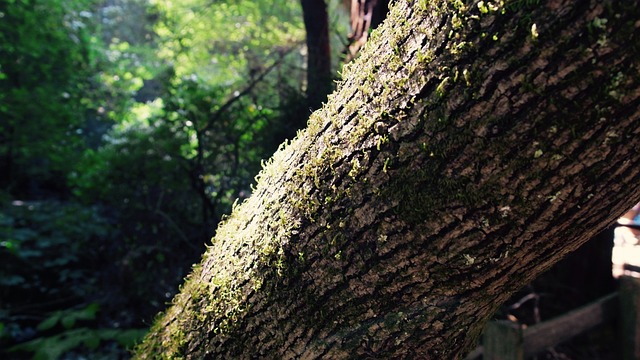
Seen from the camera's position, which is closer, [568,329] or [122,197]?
[568,329]

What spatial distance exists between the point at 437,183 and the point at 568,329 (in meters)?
3.21

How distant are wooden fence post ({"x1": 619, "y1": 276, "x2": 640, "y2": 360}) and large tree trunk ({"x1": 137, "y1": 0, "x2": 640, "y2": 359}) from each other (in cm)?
338

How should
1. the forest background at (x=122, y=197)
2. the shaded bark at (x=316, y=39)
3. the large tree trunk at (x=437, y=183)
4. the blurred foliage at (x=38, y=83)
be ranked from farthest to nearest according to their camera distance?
1. the blurred foliage at (x=38, y=83)
2. the shaded bark at (x=316, y=39)
3. the forest background at (x=122, y=197)
4. the large tree trunk at (x=437, y=183)

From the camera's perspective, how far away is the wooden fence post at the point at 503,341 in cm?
271

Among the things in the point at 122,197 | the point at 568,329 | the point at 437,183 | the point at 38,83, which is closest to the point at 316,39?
the point at 122,197

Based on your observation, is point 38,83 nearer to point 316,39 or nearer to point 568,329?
point 316,39

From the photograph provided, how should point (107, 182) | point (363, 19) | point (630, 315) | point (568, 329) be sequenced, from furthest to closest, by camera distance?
point (107, 182), point (363, 19), point (630, 315), point (568, 329)

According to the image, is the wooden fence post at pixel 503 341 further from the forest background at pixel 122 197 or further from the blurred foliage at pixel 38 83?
the blurred foliage at pixel 38 83

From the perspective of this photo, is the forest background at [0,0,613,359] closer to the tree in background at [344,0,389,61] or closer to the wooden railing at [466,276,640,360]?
the tree in background at [344,0,389,61]

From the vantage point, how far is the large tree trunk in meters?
0.82

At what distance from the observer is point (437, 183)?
0.99 m

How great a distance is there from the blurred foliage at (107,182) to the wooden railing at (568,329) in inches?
95.4

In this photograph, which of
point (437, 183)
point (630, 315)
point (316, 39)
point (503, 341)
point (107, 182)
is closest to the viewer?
point (437, 183)

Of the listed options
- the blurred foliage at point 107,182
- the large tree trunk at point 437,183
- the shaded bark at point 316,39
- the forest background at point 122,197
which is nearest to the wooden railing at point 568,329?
the forest background at point 122,197
